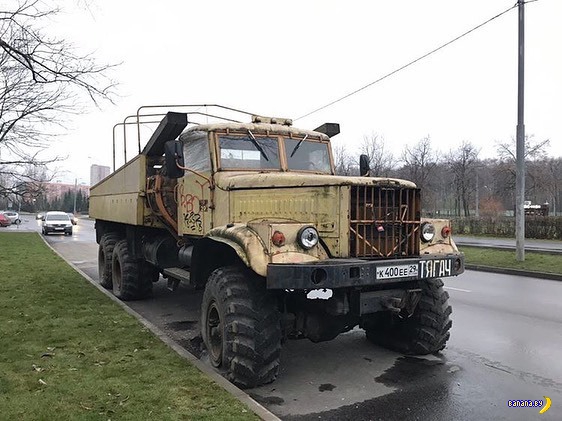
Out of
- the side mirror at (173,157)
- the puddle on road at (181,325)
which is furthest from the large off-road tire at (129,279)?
the side mirror at (173,157)

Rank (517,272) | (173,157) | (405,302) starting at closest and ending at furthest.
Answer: (405,302) < (173,157) < (517,272)

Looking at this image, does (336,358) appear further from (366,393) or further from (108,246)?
(108,246)

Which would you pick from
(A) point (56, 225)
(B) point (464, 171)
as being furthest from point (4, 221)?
(B) point (464, 171)

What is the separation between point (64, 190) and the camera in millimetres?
115562

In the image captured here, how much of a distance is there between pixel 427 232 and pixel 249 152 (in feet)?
7.98

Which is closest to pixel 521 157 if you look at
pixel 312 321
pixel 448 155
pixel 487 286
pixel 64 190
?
pixel 487 286

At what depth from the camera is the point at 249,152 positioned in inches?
261

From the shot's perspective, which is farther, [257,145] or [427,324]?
[257,145]

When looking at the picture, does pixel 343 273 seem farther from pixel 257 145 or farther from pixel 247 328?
pixel 257 145

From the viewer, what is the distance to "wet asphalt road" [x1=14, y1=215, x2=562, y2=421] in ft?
14.6

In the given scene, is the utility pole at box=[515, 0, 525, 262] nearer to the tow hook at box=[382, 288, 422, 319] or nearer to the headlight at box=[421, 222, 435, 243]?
the headlight at box=[421, 222, 435, 243]

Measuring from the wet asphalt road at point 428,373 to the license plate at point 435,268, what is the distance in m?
1.07

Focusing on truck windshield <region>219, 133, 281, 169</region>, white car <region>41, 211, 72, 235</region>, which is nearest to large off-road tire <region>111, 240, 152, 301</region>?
truck windshield <region>219, 133, 281, 169</region>

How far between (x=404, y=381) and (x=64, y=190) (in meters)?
121
